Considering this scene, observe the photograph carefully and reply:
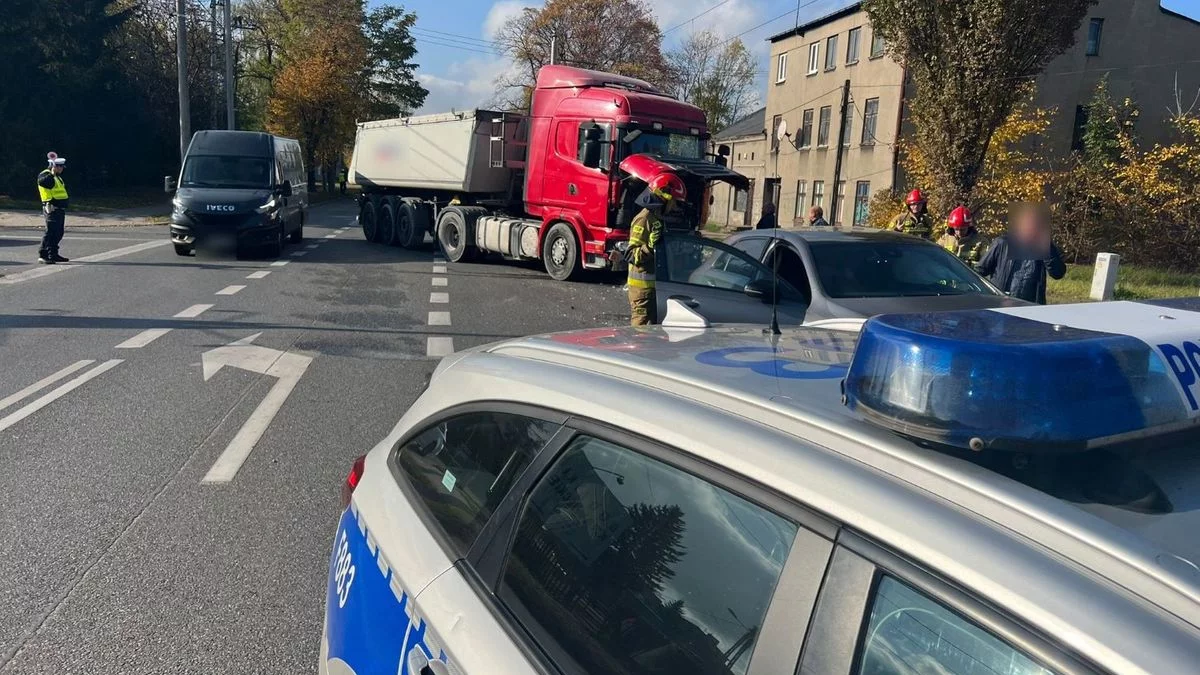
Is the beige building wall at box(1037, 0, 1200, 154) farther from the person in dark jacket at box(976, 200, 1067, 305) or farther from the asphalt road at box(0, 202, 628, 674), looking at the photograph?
the asphalt road at box(0, 202, 628, 674)

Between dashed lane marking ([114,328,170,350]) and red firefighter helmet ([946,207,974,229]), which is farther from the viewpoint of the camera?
red firefighter helmet ([946,207,974,229])

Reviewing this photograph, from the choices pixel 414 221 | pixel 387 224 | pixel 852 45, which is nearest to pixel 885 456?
pixel 414 221

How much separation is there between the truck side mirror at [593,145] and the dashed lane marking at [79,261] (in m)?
8.87

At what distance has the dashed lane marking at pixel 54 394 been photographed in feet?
20.1

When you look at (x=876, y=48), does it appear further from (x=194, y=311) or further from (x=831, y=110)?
(x=194, y=311)

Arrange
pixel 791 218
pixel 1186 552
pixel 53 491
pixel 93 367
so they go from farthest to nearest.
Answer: pixel 791 218, pixel 93 367, pixel 53 491, pixel 1186 552

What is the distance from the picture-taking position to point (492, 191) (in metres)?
18.2

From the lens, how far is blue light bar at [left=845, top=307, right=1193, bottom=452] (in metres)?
1.26

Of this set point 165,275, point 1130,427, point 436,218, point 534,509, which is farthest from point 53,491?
point 436,218

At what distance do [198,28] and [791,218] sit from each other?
3153 centimetres

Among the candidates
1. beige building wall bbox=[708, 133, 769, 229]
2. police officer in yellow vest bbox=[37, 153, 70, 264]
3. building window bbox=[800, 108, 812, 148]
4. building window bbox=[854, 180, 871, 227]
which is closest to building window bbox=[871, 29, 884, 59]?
building window bbox=[854, 180, 871, 227]

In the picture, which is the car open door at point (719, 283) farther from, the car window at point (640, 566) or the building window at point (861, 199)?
the building window at point (861, 199)

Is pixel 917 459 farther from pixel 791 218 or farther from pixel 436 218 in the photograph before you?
pixel 791 218

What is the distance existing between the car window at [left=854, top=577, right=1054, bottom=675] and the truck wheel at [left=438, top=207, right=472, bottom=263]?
17394 mm
